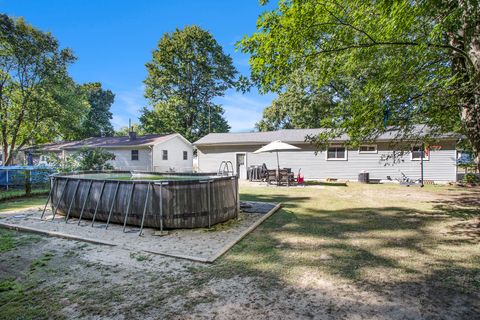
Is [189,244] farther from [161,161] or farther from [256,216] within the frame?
[161,161]

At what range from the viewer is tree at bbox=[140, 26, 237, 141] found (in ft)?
104

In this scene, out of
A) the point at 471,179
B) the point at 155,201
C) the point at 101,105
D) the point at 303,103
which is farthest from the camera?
the point at 101,105

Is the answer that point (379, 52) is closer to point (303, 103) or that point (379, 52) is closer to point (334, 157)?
point (334, 157)

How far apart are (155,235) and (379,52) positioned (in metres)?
6.51

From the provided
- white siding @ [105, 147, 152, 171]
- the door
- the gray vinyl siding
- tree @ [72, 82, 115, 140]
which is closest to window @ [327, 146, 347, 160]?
the gray vinyl siding

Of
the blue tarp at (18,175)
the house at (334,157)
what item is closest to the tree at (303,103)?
the house at (334,157)

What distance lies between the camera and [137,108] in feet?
109

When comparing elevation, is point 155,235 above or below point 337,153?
below

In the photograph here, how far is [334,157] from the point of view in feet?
53.5

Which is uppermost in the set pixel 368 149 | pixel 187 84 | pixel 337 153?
pixel 187 84

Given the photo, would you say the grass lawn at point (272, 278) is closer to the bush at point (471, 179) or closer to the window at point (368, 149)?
the bush at point (471, 179)

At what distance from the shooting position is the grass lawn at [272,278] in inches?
102

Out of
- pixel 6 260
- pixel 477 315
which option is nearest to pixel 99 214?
pixel 6 260

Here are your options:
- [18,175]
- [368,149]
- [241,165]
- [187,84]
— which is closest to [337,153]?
[368,149]
